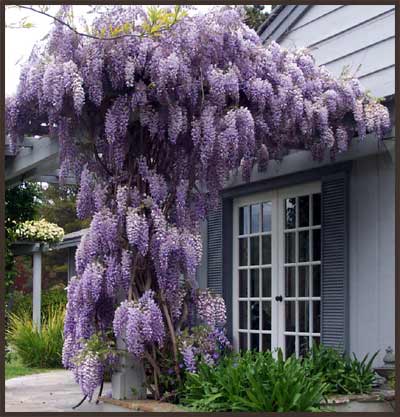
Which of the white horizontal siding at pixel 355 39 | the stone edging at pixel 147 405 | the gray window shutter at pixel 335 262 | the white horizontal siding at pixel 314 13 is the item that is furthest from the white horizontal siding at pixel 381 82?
the stone edging at pixel 147 405

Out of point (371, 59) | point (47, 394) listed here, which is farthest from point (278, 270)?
point (47, 394)

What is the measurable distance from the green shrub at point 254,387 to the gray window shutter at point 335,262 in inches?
45.4

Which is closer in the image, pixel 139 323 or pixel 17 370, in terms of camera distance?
pixel 139 323

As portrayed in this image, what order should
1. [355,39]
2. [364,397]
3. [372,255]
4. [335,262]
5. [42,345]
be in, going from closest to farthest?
[364,397] → [372,255] → [335,262] → [355,39] → [42,345]

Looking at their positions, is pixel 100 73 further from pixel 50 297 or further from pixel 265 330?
pixel 50 297

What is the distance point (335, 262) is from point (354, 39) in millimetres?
1972

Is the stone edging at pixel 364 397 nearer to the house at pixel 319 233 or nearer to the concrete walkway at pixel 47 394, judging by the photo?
the house at pixel 319 233

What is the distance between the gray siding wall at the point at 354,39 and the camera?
672 centimetres

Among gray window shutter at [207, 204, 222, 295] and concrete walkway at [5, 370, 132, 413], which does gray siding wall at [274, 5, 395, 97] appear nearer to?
gray window shutter at [207, 204, 222, 295]

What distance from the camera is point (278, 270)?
24.7ft

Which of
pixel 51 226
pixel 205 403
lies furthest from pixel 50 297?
pixel 205 403

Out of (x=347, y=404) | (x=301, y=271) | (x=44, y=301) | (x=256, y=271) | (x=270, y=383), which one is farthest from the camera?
(x=44, y=301)

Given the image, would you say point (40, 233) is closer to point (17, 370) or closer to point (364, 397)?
point (17, 370)

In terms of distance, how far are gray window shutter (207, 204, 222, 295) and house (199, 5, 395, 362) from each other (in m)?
0.01
